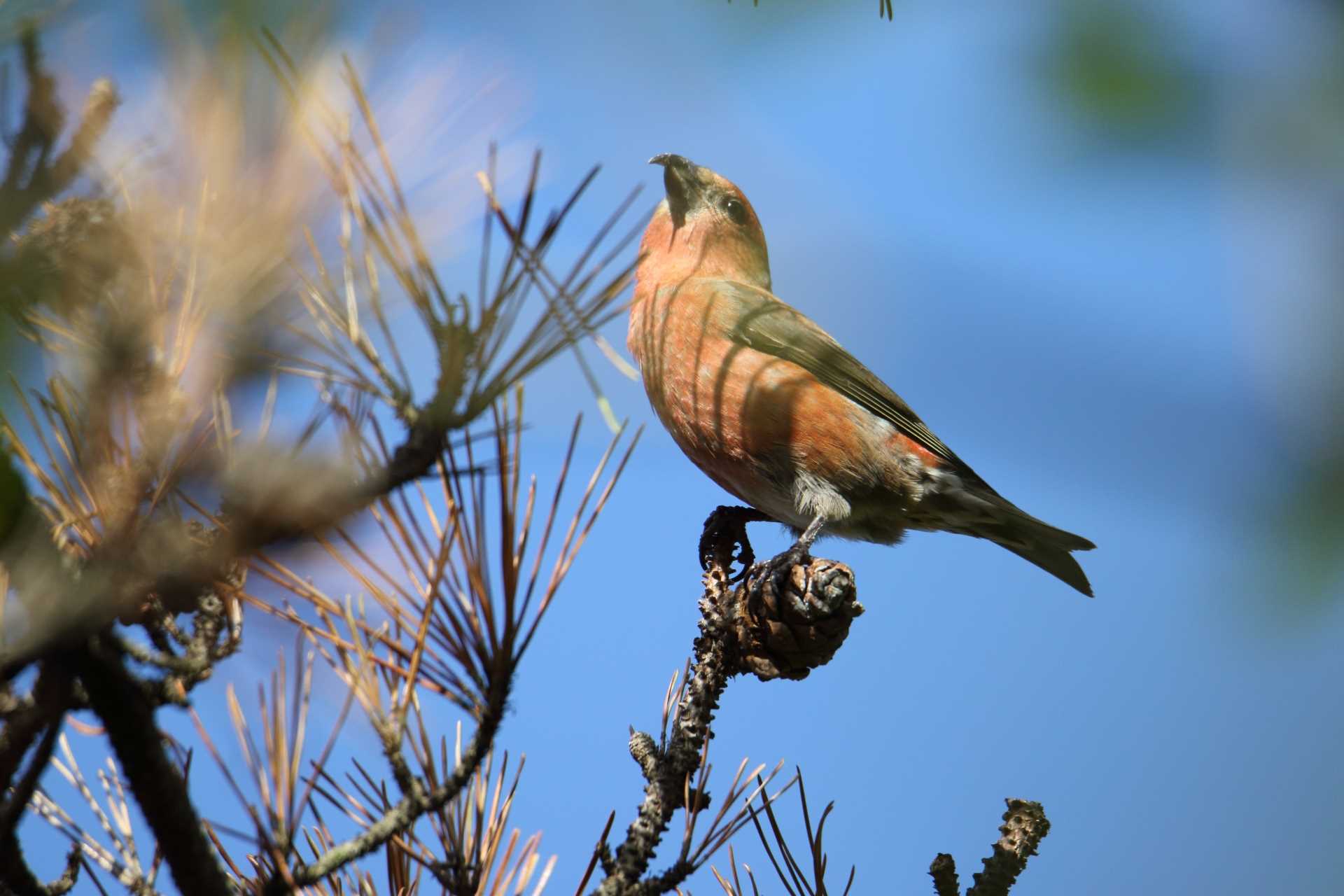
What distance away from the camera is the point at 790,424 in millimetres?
3016

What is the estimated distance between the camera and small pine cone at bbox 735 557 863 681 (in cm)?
190

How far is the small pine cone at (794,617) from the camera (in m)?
1.90

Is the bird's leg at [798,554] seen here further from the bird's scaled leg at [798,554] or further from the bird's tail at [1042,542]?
the bird's tail at [1042,542]

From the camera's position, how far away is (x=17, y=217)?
3.98 feet

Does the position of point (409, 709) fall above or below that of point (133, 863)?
above

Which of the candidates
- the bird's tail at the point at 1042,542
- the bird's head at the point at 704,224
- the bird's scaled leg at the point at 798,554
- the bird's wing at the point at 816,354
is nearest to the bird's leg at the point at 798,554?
the bird's scaled leg at the point at 798,554

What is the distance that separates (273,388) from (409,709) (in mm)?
523

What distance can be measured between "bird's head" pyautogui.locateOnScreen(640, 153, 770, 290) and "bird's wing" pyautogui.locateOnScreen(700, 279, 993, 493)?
33cm

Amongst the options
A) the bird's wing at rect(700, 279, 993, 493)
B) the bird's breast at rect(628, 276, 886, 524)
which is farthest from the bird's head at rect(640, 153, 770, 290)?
the bird's breast at rect(628, 276, 886, 524)

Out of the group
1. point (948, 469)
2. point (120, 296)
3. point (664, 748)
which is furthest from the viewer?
point (948, 469)

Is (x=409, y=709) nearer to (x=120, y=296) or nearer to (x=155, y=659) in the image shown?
(x=155, y=659)

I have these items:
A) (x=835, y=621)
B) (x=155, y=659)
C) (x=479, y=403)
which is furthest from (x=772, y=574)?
(x=155, y=659)

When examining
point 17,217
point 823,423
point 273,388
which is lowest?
point 17,217

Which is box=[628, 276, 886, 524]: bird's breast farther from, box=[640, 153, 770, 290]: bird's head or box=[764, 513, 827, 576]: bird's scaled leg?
box=[640, 153, 770, 290]: bird's head
